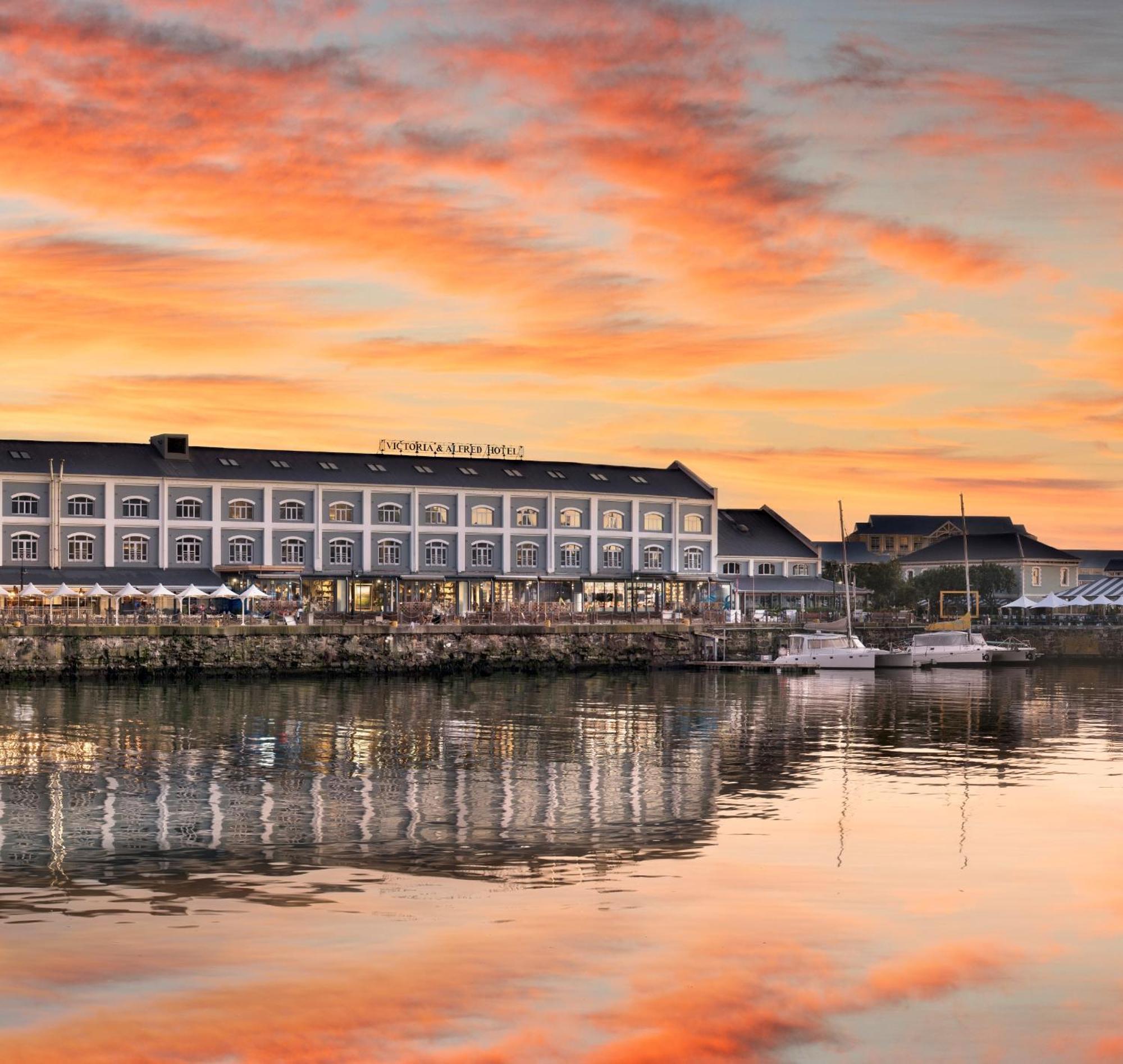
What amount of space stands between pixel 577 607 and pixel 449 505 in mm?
13965

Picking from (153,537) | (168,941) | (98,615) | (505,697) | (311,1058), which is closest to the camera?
(311,1058)

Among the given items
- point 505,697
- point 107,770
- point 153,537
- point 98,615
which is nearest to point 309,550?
point 153,537

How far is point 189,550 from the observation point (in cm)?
12244

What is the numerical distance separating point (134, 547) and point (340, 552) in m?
16.5

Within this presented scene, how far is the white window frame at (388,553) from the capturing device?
129 metres

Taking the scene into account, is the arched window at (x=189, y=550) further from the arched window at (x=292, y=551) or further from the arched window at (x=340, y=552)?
the arched window at (x=340, y=552)

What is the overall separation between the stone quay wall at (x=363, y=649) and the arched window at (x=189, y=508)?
74.4ft

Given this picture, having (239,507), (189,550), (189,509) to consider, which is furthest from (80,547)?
(239,507)

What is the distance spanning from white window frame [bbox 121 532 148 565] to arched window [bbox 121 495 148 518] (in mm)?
1397

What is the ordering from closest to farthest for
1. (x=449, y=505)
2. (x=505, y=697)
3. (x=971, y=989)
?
(x=971, y=989), (x=505, y=697), (x=449, y=505)

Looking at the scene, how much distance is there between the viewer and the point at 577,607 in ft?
439

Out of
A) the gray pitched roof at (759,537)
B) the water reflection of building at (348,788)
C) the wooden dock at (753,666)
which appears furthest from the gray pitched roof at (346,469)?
the water reflection of building at (348,788)

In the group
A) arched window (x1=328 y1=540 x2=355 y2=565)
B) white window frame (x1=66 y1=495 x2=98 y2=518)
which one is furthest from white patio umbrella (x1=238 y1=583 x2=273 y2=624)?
white window frame (x1=66 y1=495 x2=98 y2=518)

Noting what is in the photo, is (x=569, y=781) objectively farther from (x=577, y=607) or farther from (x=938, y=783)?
(x=577, y=607)
